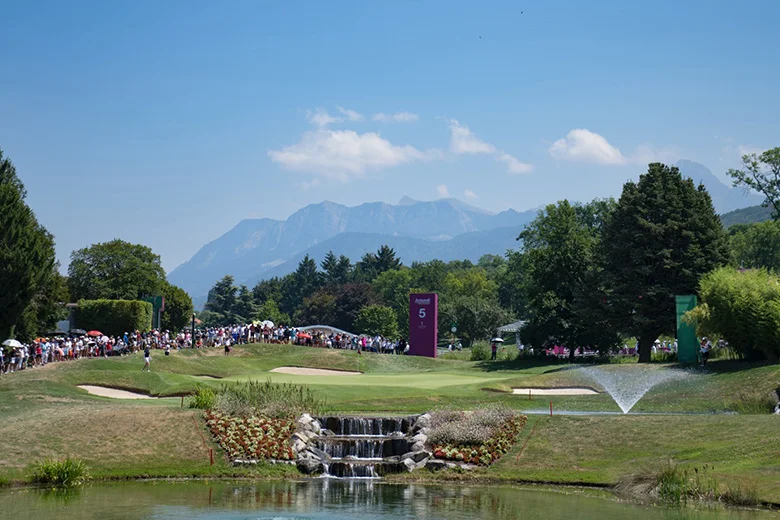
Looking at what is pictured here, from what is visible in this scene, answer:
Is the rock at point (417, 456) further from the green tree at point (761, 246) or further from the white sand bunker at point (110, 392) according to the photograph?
the green tree at point (761, 246)

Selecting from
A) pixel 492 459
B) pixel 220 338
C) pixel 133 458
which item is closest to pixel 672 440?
pixel 492 459

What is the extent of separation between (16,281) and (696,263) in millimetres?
41897

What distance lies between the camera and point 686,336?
5175cm

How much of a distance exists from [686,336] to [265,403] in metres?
28.6

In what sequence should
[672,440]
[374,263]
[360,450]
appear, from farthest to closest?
Answer: [374,263] < [360,450] < [672,440]

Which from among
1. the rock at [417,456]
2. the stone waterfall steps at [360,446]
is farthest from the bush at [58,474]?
the rock at [417,456]

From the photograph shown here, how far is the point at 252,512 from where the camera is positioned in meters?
22.2

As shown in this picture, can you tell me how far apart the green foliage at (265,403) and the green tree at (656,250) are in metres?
33.4

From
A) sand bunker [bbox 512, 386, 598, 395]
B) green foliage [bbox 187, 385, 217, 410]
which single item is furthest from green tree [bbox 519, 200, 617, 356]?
green foliage [bbox 187, 385, 217, 410]

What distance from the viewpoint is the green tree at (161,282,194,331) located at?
351ft

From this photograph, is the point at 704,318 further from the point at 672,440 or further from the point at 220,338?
the point at 220,338

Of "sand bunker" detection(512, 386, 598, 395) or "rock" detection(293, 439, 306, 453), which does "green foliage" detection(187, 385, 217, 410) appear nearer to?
"rock" detection(293, 439, 306, 453)

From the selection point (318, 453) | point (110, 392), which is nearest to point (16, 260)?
point (110, 392)

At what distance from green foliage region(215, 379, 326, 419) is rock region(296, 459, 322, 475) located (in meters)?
3.00
